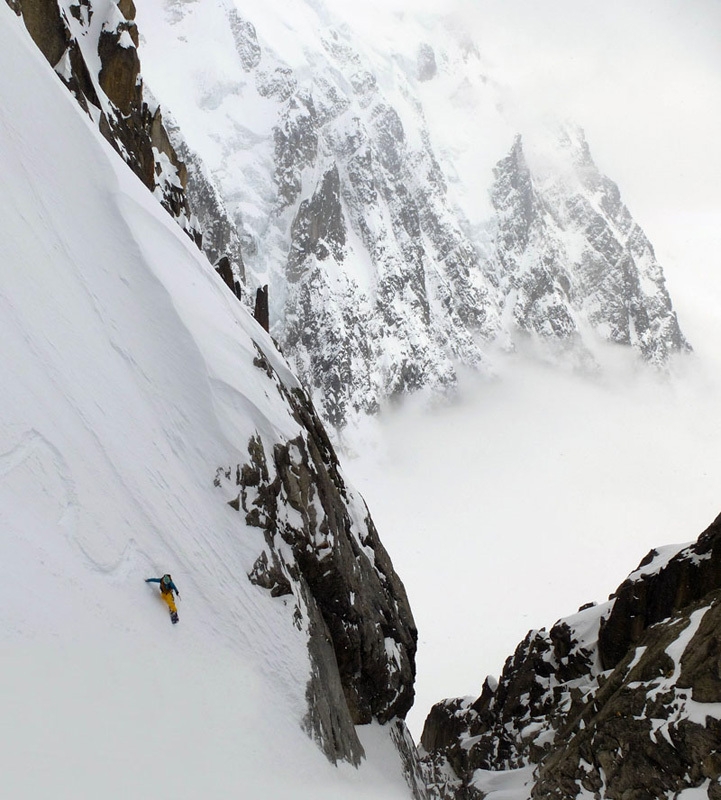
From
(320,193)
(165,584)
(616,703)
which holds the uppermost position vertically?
(320,193)

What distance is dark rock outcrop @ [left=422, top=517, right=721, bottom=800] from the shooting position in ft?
39.5

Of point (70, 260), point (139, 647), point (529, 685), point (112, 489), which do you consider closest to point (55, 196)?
point (70, 260)

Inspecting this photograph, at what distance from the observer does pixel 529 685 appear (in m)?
25.9

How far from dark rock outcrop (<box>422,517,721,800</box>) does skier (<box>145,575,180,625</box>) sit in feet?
33.1

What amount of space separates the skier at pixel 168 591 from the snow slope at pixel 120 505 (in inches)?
5.9

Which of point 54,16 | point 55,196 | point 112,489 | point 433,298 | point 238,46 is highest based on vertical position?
point 238,46

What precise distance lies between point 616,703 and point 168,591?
11225 millimetres

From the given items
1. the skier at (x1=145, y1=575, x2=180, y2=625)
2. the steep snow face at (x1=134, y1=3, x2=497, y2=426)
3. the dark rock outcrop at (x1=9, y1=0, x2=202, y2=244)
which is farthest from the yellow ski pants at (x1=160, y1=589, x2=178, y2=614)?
the steep snow face at (x1=134, y1=3, x2=497, y2=426)

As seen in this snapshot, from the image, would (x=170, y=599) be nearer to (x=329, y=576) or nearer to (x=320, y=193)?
(x=329, y=576)

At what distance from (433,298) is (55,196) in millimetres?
178630

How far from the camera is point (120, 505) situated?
1012 cm

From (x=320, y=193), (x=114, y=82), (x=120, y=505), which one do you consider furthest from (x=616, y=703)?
(x=320, y=193)

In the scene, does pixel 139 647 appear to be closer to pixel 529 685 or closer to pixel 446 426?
Result: pixel 529 685

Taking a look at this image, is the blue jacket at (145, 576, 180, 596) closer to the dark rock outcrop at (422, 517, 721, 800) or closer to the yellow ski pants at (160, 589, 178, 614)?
the yellow ski pants at (160, 589, 178, 614)
